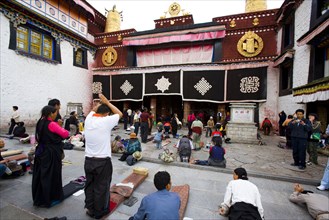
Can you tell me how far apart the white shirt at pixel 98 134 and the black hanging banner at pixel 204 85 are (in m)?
10.6

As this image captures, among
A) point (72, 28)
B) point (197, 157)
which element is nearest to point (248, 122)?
point (197, 157)

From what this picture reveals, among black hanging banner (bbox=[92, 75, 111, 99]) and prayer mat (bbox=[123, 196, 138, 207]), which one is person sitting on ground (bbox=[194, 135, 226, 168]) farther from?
black hanging banner (bbox=[92, 75, 111, 99])

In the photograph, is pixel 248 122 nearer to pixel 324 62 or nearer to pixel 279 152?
pixel 279 152

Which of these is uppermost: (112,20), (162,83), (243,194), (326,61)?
(112,20)

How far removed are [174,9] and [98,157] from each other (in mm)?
16470

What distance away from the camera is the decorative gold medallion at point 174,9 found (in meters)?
14.7

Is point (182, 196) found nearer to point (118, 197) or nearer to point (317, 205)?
point (118, 197)

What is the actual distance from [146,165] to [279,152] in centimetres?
578

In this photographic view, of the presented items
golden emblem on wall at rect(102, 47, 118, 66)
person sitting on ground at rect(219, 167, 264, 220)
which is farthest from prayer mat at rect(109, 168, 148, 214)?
golden emblem on wall at rect(102, 47, 118, 66)

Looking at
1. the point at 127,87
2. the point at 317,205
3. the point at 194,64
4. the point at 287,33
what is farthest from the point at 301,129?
the point at 127,87

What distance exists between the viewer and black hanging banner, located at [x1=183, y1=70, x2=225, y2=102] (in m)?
11.8

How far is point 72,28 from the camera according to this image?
1390 centimetres

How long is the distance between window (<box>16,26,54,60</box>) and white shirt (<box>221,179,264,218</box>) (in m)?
14.4

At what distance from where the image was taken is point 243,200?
222 centimetres
